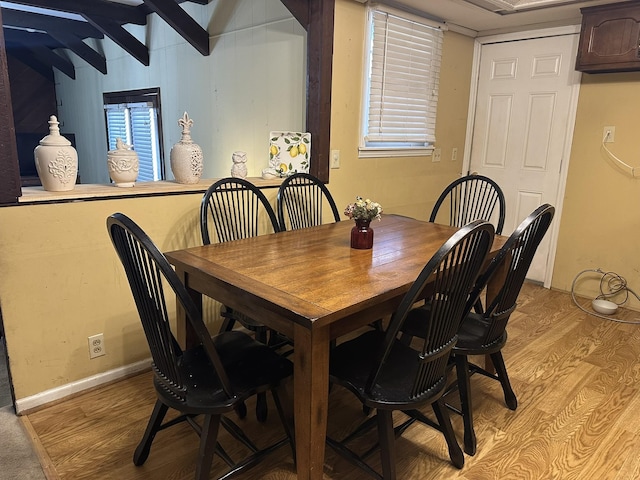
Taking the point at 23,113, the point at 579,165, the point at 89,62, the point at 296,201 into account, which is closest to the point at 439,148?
the point at 579,165

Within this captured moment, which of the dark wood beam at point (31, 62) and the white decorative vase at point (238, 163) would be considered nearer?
the white decorative vase at point (238, 163)

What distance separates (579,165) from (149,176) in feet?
13.3

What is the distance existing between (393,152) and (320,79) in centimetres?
90

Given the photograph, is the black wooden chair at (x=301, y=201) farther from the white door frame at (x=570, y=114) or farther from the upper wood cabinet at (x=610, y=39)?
the upper wood cabinet at (x=610, y=39)

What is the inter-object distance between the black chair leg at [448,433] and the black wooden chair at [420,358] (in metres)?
0.18

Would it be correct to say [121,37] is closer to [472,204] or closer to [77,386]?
[77,386]

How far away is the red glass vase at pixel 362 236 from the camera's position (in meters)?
2.01

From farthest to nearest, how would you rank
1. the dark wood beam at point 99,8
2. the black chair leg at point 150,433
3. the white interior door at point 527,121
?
the dark wood beam at point 99,8 < the white interior door at point 527,121 < the black chair leg at point 150,433

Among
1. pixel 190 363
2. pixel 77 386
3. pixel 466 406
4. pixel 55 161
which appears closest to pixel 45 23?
pixel 55 161

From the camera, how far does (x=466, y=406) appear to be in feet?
6.15

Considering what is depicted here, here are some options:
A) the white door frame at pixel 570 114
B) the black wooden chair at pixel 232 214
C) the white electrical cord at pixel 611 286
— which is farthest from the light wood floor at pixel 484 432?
the white door frame at pixel 570 114

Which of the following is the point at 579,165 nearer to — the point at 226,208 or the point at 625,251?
the point at 625,251

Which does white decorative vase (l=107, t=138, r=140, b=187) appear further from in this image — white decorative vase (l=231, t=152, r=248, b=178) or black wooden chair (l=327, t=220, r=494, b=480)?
black wooden chair (l=327, t=220, r=494, b=480)

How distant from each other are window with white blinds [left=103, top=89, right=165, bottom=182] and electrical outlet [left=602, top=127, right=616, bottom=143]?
150 inches
